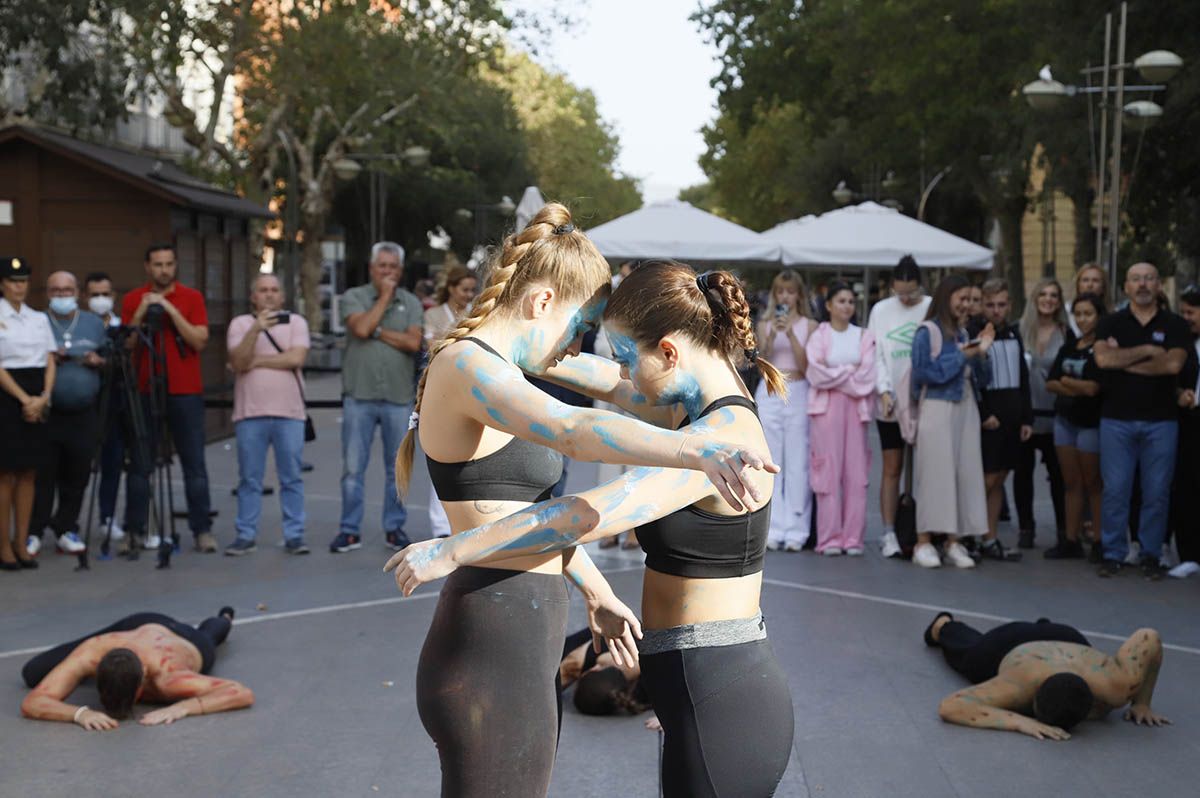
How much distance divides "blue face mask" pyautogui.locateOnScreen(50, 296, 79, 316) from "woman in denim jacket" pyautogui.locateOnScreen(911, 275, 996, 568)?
5.76 meters

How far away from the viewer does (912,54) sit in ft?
103

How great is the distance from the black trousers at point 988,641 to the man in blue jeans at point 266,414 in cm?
482

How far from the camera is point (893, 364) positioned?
10.6 m

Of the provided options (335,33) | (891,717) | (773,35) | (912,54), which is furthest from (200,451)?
(773,35)

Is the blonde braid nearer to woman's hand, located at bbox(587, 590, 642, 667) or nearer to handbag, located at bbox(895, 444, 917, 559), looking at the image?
woman's hand, located at bbox(587, 590, 642, 667)

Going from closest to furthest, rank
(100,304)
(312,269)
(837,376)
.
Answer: (837,376) < (100,304) < (312,269)

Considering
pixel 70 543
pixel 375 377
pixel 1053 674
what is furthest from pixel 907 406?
pixel 70 543

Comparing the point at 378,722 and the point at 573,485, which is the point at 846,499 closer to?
the point at 573,485

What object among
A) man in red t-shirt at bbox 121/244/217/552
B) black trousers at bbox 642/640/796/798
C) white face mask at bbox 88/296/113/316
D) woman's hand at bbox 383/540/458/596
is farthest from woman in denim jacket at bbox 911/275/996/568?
woman's hand at bbox 383/540/458/596

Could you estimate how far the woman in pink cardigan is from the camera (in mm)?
10625

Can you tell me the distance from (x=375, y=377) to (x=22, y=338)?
91.1 inches

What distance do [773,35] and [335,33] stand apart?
45.2 feet

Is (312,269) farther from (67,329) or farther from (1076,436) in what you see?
(1076,436)

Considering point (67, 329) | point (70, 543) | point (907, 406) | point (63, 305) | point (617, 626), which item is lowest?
point (70, 543)
